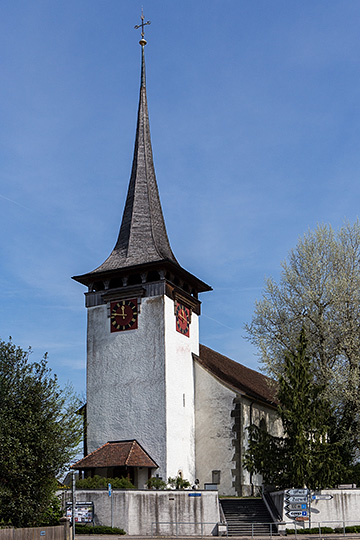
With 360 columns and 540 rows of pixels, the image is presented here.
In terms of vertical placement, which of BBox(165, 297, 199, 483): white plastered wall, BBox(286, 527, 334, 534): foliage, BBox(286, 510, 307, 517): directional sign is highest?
BBox(165, 297, 199, 483): white plastered wall

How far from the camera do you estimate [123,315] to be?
1481 inches

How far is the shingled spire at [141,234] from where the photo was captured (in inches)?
1500

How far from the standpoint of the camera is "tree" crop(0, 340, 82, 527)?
2470 centimetres

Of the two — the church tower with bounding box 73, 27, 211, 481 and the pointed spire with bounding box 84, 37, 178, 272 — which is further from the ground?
the pointed spire with bounding box 84, 37, 178, 272

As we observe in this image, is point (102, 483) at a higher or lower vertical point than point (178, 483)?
higher

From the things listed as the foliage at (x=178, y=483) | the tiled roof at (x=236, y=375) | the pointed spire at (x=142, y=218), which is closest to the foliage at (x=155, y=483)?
the foliage at (x=178, y=483)

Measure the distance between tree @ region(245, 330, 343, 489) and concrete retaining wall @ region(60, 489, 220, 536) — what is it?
279 centimetres

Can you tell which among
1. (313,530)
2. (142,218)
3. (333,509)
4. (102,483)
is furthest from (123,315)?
(313,530)

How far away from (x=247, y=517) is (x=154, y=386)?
8.59 metres

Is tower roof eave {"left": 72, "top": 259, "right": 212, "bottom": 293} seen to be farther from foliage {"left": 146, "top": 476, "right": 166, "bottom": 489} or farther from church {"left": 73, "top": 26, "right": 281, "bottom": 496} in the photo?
foliage {"left": 146, "top": 476, "right": 166, "bottom": 489}

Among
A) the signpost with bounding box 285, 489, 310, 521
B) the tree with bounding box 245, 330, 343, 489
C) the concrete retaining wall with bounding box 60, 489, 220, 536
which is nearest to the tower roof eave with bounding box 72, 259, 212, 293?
the tree with bounding box 245, 330, 343, 489

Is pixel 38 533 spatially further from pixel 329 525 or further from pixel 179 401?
pixel 179 401

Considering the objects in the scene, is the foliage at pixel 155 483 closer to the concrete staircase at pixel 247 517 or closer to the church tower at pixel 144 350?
the church tower at pixel 144 350

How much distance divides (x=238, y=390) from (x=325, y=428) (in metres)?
8.32
